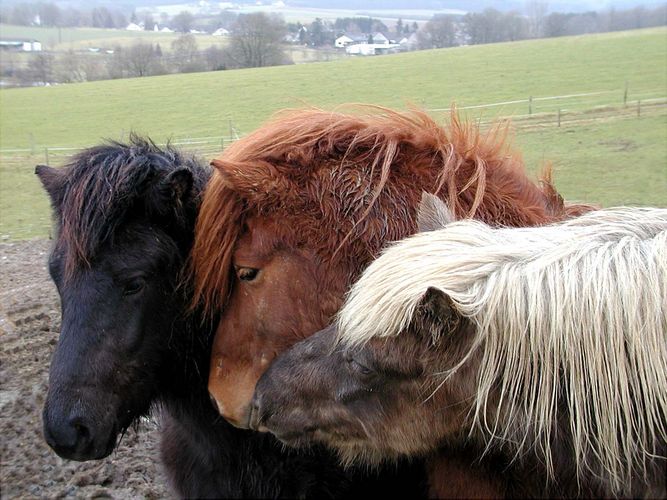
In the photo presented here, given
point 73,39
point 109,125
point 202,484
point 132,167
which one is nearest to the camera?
point 132,167

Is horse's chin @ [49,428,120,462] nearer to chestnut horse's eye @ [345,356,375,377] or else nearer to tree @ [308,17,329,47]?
chestnut horse's eye @ [345,356,375,377]

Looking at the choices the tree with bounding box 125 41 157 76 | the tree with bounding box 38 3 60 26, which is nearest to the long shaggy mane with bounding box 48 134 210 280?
the tree with bounding box 125 41 157 76

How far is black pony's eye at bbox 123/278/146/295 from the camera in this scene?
2.97 metres

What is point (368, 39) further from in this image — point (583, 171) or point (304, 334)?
point (304, 334)

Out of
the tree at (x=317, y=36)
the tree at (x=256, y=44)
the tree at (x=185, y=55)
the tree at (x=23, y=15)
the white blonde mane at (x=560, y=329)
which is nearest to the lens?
the white blonde mane at (x=560, y=329)

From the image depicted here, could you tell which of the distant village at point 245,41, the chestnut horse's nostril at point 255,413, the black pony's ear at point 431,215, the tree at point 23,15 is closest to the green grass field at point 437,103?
the distant village at point 245,41

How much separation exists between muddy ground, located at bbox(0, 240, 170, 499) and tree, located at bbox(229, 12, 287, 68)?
38.6 meters

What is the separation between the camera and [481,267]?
2424 mm

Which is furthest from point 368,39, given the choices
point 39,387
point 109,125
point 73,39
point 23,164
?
point 39,387

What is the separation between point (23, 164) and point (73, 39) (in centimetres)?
6121

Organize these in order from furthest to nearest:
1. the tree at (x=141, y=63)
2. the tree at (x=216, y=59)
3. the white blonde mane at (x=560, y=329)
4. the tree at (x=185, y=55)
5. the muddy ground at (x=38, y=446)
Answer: the tree at (x=185, y=55), the tree at (x=141, y=63), the tree at (x=216, y=59), the muddy ground at (x=38, y=446), the white blonde mane at (x=560, y=329)

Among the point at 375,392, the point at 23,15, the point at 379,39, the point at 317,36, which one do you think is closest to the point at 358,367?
the point at 375,392

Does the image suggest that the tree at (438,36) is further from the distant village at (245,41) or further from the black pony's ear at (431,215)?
the black pony's ear at (431,215)

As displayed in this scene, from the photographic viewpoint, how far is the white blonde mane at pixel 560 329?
2236mm
